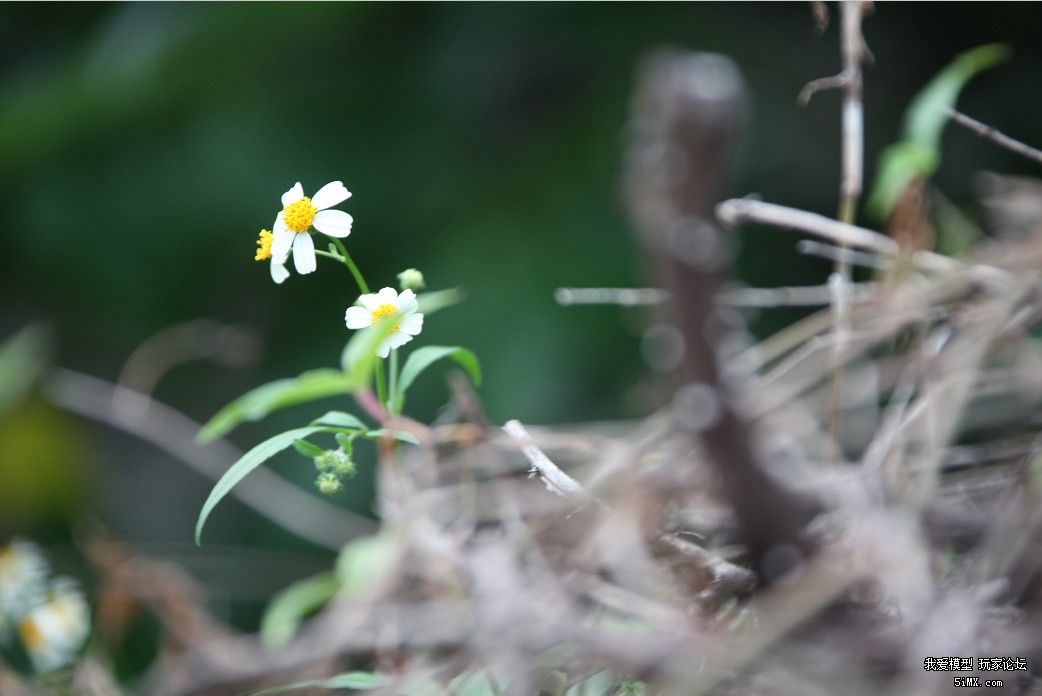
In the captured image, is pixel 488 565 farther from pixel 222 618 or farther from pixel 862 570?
pixel 222 618

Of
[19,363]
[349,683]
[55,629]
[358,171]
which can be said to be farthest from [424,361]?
[358,171]

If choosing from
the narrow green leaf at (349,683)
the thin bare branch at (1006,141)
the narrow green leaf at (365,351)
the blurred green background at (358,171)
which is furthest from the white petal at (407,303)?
the blurred green background at (358,171)

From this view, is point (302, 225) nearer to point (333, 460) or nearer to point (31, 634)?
point (333, 460)

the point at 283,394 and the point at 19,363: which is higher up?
the point at 19,363

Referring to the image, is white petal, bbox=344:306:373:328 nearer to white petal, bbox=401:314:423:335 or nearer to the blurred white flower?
white petal, bbox=401:314:423:335

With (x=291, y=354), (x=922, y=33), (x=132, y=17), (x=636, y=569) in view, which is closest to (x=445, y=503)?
(x=636, y=569)

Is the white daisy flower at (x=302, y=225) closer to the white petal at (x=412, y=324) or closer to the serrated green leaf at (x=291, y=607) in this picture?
the white petal at (x=412, y=324)

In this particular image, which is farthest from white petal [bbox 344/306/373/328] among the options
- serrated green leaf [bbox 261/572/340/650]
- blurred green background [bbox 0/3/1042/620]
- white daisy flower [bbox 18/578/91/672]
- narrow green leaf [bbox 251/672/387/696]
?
blurred green background [bbox 0/3/1042/620]

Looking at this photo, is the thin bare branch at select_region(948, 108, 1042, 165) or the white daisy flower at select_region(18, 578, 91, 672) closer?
the thin bare branch at select_region(948, 108, 1042, 165)
